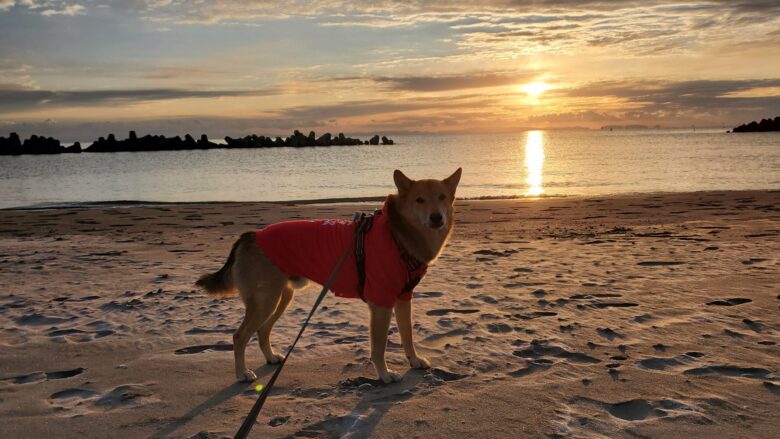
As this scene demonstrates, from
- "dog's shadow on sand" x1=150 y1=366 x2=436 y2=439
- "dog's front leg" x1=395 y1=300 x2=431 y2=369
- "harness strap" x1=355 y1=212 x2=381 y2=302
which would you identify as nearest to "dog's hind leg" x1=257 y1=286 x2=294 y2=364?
"dog's shadow on sand" x1=150 y1=366 x2=436 y2=439

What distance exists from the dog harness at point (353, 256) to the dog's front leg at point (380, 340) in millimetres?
78

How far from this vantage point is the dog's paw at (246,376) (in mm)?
4824

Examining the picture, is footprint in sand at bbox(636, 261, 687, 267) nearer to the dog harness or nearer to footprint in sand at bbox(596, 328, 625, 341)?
footprint in sand at bbox(596, 328, 625, 341)

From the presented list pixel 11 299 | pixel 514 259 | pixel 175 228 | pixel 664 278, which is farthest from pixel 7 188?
pixel 664 278

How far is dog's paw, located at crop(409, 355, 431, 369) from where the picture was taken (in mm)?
4988

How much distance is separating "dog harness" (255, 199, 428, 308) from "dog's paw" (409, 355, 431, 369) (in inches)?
20.8

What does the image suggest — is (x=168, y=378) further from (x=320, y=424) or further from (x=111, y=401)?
→ (x=320, y=424)

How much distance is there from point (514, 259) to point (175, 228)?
874 centimetres

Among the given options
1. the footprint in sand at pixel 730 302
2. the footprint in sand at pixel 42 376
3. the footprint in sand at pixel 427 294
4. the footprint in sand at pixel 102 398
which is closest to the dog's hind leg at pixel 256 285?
the footprint in sand at pixel 102 398

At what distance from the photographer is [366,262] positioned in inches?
191

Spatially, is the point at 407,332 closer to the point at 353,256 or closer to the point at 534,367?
the point at 353,256

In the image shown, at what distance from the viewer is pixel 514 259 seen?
30.2 feet

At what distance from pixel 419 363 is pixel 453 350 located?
1.55ft

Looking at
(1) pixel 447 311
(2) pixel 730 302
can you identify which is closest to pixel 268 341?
(1) pixel 447 311
